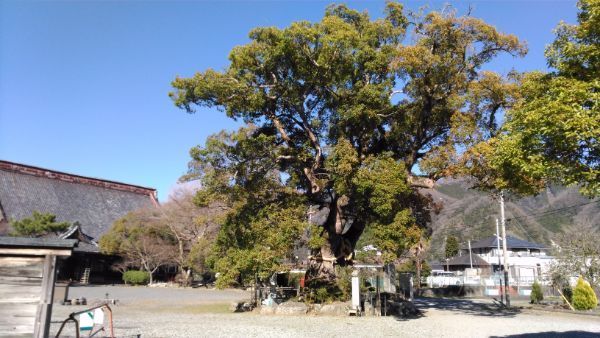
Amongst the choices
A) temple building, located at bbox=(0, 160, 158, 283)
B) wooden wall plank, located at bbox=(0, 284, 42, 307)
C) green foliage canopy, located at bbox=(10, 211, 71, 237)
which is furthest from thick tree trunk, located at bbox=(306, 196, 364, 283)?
temple building, located at bbox=(0, 160, 158, 283)

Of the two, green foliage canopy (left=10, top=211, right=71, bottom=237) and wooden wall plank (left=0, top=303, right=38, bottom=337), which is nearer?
wooden wall plank (left=0, top=303, right=38, bottom=337)

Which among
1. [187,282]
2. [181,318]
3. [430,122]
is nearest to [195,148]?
[181,318]

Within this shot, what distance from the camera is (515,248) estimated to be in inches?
1881

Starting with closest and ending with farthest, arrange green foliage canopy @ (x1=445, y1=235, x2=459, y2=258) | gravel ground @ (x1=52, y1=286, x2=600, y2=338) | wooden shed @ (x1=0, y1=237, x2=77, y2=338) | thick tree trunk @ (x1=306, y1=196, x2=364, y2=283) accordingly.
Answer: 1. wooden shed @ (x1=0, y1=237, x2=77, y2=338)
2. gravel ground @ (x1=52, y1=286, x2=600, y2=338)
3. thick tree trunk @ (x1=306, y1=196, x2=364, y2=283)
4. green foliage canopy @ (x1=445, y1=235, x2=459, y2=258)

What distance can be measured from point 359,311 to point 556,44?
36.3ft

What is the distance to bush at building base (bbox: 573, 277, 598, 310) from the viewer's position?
1767 centimetres

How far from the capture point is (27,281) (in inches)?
240

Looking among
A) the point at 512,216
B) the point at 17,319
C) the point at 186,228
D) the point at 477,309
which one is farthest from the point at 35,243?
the point at 512,216

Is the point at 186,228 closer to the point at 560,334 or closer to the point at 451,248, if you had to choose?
the point at 560,334

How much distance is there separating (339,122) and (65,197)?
31.4 m

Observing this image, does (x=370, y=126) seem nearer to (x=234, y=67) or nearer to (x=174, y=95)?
(x=234, y=67)

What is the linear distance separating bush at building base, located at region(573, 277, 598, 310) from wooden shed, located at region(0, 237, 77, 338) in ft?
62.4

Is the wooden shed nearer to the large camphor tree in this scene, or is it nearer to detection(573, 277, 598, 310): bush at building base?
the large camphor tree

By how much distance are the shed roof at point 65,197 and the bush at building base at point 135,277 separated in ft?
16.7
